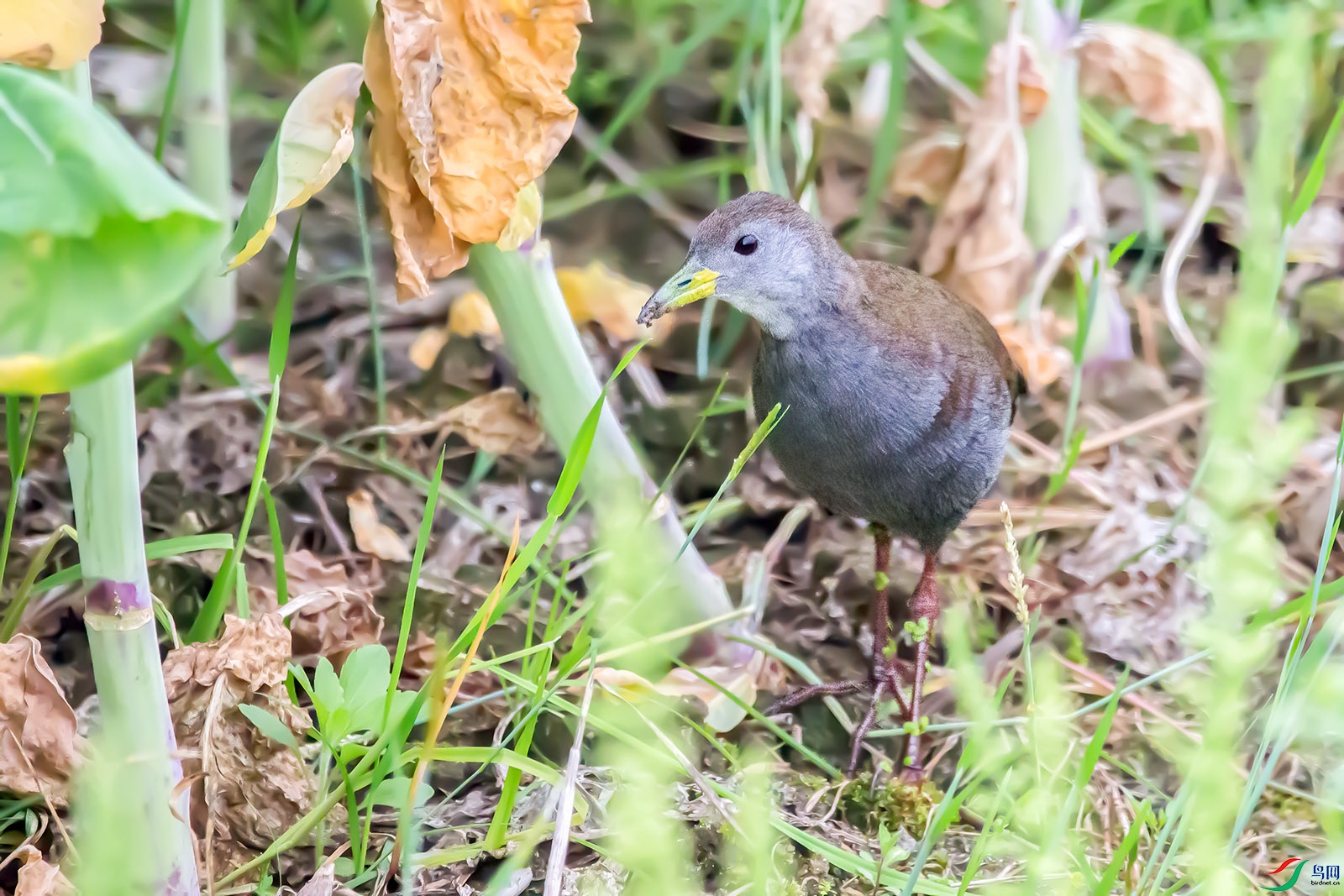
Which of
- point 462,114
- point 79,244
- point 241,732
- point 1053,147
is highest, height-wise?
point 79,244

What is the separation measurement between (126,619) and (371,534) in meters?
1.01

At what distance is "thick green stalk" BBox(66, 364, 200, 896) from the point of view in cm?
131

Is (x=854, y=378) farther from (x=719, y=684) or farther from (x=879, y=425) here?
(x=719, y=684)

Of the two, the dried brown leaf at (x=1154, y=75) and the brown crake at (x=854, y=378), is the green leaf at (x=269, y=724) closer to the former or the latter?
the brown crake at (x=854, y=378)

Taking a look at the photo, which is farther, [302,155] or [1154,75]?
[1154,75]

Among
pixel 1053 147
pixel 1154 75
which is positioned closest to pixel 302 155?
pixel 1053 147

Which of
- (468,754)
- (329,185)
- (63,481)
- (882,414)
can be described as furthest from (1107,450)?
(63,481)

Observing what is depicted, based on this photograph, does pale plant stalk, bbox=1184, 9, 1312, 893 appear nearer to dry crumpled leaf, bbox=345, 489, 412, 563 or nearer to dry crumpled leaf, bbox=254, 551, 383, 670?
dry crumpled leaf, bbox=254, 551, 383, 670

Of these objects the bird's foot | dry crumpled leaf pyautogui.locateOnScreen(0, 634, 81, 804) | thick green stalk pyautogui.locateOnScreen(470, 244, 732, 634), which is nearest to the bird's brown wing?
thick green stalk pyautogui.locateOnScreen(470, 244, 732, 634)

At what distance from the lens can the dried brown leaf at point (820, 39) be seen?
2.49m

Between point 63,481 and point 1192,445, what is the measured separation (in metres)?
2.53

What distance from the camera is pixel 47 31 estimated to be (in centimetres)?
116

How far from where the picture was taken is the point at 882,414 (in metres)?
2.13

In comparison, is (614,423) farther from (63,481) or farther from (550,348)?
(63,481)
